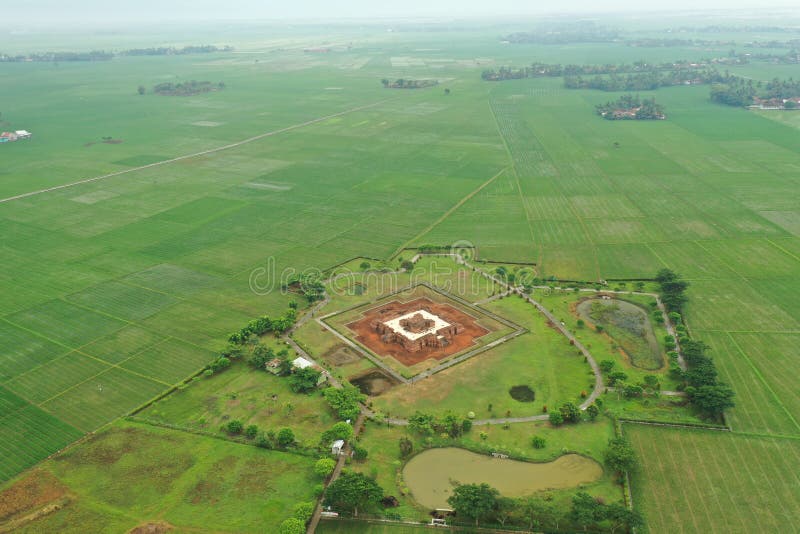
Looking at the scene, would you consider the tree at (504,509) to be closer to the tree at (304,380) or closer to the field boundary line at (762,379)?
the tree at (304,380)

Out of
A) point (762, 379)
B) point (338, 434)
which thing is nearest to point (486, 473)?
point (338, 434)

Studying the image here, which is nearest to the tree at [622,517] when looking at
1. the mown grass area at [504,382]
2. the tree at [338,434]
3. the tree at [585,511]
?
the tree at [585,511]

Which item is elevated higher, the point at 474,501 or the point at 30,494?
the point at 474,501

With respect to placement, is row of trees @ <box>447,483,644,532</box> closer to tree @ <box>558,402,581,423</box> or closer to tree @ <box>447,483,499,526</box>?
tree @ <box>447,483,499,526</box>

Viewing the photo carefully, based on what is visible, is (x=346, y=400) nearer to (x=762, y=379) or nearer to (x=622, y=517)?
(x=622, y=517)

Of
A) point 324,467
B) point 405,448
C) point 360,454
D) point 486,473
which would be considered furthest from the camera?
point 405,448

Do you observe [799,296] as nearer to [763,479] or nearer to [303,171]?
[763,479]

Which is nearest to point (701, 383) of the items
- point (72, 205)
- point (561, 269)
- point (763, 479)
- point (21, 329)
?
point (763, 479)
